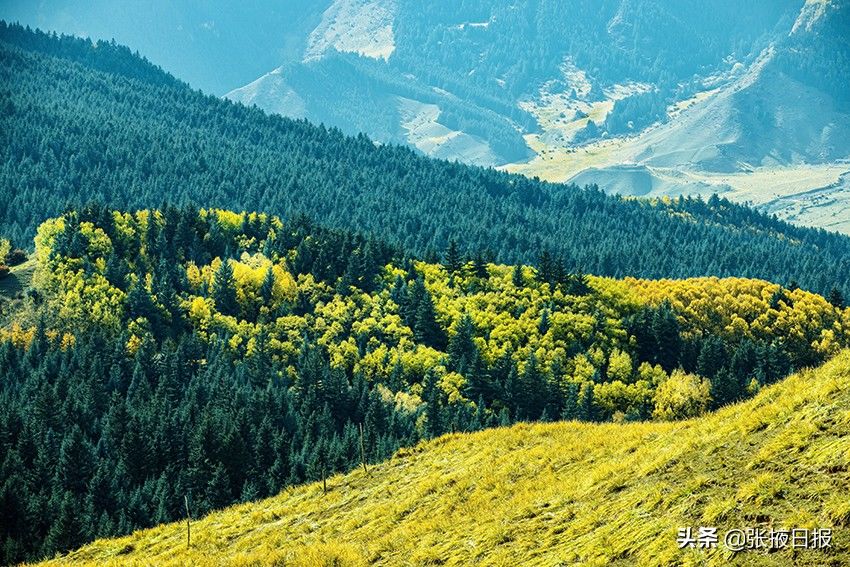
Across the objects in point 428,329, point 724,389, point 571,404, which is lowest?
point 571,404

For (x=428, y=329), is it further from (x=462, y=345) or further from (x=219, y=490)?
(x=219, y=490)

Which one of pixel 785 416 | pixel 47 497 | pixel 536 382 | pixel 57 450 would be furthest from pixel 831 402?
pixel 536 382

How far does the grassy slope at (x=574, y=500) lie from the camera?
98.1ft

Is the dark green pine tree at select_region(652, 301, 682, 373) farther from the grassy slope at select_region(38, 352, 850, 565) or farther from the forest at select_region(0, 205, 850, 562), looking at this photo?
Answer: the grassy slope at select_region(38, 352, 850, 565)

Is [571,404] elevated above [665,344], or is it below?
below

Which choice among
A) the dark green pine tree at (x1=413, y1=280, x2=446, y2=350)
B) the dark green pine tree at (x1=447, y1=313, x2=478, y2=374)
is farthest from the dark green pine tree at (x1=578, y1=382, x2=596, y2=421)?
the dark green pine tree at (x1=413, y1=280, x2=446, y2=350)

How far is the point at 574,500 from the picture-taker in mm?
39500

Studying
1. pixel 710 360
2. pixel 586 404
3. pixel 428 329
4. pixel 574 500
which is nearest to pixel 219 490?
pixel 586 404

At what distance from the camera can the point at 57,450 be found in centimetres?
13350

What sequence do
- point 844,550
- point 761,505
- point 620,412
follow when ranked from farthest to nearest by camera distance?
point 620,412
point 761,505
point 844,550

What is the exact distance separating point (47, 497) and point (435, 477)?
85.6 meters

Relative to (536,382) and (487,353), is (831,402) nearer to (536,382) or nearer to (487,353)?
(536,382)

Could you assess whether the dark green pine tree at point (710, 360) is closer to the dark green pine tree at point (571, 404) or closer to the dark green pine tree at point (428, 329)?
the dark green pine tree at point (571, 404)

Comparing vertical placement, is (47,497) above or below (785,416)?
below
